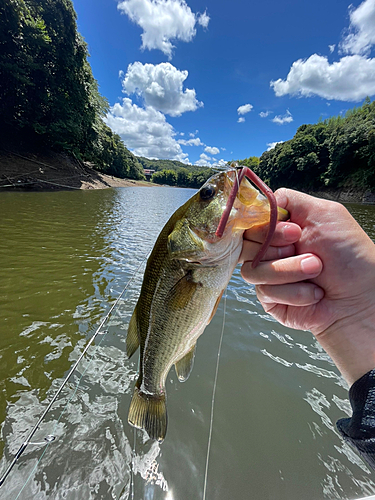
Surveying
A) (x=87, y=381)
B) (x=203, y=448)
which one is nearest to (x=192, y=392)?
(x=203, y=448)

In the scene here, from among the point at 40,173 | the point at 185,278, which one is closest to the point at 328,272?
the point at 185,278

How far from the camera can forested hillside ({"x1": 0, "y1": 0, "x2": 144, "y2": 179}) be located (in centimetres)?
2467

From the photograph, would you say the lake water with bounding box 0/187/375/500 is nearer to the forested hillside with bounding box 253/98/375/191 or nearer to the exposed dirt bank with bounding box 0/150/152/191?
the exposed dirt bank with bounding box 0/150/152/191

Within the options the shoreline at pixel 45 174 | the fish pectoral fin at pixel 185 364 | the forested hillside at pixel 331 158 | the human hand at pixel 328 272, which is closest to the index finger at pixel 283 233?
the human hand at pixel 328 272

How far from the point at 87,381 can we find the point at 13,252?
684 centimetres

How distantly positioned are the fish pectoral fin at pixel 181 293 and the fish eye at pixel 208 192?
619mm

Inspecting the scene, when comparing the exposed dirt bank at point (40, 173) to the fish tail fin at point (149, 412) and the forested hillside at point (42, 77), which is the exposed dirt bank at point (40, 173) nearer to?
the forested hillside at point (42, 77)

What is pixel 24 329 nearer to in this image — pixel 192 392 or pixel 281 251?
pixel 192 392

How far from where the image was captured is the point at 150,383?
2.03 m

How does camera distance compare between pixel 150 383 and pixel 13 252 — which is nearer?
pixel 150 383

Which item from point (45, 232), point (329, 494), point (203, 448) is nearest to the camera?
point (329, 494)

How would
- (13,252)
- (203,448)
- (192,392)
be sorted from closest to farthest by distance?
1. (203,448)
2. (192,392)
3. (13,252)

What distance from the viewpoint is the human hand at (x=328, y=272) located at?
5.38ft

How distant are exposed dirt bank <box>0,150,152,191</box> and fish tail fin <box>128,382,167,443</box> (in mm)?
27520
